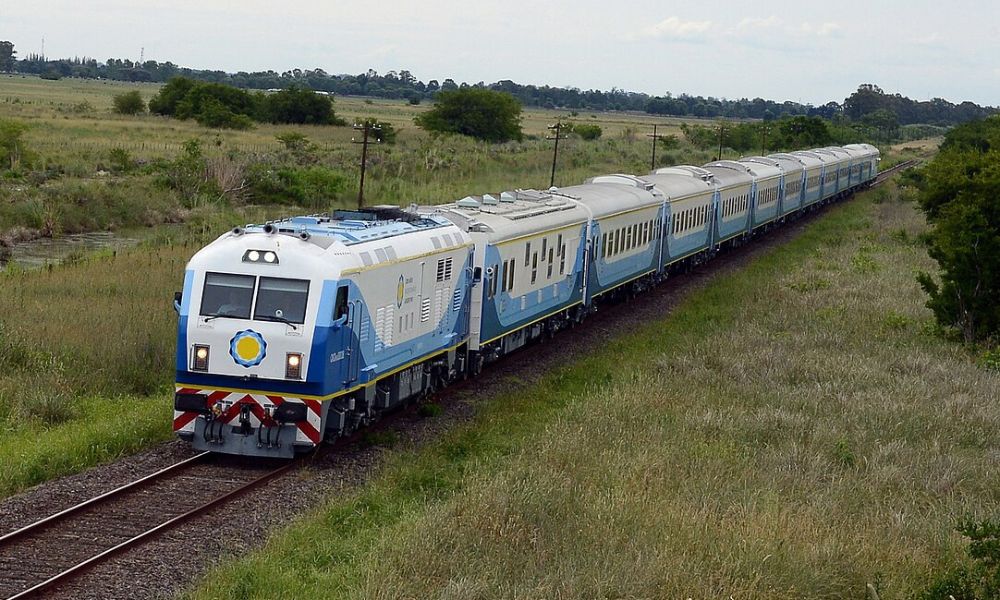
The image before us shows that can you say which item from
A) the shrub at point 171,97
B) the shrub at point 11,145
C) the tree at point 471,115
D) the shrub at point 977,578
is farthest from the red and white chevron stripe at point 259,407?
the shrub at point 171,97

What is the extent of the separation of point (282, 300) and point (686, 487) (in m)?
5.64

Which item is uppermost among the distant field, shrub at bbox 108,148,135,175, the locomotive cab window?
the distant field

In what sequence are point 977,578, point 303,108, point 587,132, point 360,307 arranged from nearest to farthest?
point 977,578
point 360,307
point 303,108
point 587,132

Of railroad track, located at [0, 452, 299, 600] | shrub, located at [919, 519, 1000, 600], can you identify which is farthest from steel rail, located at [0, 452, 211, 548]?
shrub, located at [919, 519, 1000, 600]

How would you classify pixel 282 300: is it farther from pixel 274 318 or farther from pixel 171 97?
pixel 171 97

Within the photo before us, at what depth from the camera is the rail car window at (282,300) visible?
16.2m

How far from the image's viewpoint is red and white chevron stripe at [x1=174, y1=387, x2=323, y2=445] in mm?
16219

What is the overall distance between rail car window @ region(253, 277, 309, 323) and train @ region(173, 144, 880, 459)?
0.06ft

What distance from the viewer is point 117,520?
46.9 ft

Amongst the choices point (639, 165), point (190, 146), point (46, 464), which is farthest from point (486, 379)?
point (639, 165)

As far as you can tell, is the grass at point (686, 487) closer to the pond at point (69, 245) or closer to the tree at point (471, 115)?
the pond at point (69, 245)

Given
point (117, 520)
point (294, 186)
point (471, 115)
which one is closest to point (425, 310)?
point (117, 520)

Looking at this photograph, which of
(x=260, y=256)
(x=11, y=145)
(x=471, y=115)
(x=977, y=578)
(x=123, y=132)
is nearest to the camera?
(x=977, y=578)

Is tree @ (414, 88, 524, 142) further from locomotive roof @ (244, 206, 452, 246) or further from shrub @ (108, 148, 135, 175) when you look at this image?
locomotive roof @ (244, 206, 452, 246)
